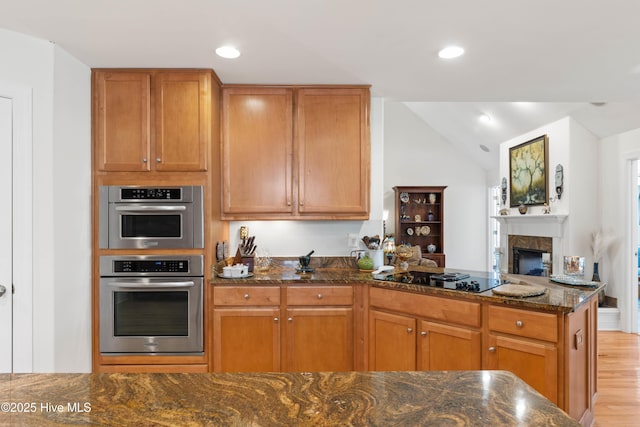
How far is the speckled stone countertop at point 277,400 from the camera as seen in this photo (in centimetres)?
82

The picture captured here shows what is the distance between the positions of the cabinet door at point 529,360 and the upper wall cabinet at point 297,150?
4.62ft

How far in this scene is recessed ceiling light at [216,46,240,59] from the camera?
252 centimetres

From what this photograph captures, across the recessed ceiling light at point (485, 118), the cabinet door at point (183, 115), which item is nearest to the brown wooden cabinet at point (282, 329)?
the cabinet door at point (183, 115)

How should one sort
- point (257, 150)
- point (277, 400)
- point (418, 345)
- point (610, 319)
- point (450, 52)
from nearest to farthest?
1. point (277, 400)
2. point (450, 52)
3. point (418, 345)
4. point (257, 150)
5. point (610, 319)

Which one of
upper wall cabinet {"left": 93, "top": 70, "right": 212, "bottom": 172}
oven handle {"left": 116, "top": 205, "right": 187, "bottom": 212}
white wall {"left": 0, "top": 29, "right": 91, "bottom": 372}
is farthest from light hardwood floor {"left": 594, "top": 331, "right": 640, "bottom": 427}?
white wall {"left": 0, "top": 29, "right": 91, "bottom": 372}

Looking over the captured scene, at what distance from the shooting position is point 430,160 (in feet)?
29.1

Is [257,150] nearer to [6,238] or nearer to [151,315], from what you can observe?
[151,315]

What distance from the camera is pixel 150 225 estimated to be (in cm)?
284

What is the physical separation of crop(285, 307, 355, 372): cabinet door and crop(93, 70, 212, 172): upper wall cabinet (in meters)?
1.33

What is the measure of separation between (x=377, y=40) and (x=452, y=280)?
5.50ft

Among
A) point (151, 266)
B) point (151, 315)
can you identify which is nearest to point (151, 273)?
point (151, 266)

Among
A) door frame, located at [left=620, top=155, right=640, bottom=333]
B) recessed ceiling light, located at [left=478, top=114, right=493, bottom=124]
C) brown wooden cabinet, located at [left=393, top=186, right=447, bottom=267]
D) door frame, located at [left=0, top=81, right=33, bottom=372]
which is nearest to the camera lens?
door frame, located at [left=0, top=81, right=33, bottom=372]

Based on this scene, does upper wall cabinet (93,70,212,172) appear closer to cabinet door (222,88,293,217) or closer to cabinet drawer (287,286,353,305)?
cabinet door (222,88,293,217)

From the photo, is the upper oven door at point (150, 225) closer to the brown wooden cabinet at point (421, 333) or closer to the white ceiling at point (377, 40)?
the white ceiling at point (377, 40)
